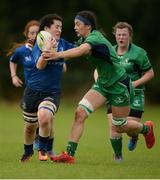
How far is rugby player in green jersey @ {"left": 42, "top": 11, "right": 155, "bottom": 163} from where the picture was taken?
33.4 ft

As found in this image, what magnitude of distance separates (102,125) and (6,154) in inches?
325

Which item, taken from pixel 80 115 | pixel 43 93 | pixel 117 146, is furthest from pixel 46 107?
pixel 117 146

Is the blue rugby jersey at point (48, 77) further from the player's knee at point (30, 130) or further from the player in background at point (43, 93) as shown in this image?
the player's knee at point (30, 130)

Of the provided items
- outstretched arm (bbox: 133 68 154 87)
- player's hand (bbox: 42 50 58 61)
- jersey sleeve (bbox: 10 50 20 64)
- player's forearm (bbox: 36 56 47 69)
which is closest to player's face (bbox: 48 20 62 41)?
player's forearm (bbox: 36 56 47 69)

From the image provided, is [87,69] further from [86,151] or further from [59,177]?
[59,177]

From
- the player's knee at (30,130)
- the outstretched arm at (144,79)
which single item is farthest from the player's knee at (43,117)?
the outstretched arm at (144,79)

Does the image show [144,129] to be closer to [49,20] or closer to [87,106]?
[87,106]

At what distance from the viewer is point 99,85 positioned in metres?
10.6

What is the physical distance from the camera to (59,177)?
29.3 feet

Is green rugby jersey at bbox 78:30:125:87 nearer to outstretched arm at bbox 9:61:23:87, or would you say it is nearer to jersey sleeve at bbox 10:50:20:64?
outstretched arm at bbox 9:61:23:87

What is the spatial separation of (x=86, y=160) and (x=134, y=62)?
169 cm

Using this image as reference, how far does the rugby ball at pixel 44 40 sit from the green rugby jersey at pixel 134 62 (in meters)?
1.75

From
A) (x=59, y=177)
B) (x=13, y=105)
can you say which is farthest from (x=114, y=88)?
(x=13, y=105)

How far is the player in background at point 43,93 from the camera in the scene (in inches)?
428
